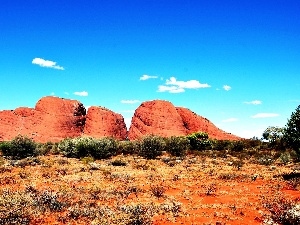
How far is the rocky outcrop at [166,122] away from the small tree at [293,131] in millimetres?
59352

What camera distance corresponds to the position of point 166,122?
282ft

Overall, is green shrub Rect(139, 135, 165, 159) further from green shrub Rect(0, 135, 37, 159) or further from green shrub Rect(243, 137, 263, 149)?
green shrub Rect(243, 137, 263, 149)

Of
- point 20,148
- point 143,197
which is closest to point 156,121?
point 20,148

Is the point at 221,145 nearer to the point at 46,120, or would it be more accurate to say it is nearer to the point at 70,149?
the point at 70,149

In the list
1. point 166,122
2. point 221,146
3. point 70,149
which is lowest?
point 70,149

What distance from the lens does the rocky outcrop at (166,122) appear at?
8462 centimetres

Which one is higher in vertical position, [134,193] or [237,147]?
[237,147]

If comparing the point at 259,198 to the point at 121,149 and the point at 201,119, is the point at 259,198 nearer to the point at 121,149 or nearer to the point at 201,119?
the point at 121,149

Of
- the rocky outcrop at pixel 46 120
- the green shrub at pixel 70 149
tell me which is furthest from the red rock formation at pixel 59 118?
the green shrub at pixel 70 149

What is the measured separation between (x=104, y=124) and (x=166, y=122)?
599 inches

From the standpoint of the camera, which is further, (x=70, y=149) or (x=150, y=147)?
(x=70, y=149)

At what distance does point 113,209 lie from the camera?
14.0 metres

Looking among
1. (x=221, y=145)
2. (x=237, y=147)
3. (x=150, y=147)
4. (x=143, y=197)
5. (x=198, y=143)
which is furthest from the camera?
(x=221, y=145)

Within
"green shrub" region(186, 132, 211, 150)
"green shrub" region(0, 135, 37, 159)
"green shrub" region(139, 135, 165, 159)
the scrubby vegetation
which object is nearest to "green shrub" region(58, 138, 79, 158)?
"green shrub" region(0, 135, 37, 159)
